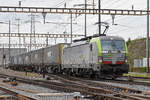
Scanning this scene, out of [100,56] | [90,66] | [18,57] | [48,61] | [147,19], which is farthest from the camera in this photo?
[18,57]

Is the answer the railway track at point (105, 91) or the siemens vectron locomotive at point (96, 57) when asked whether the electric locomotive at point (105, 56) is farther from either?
the railway track at point (105, 91)

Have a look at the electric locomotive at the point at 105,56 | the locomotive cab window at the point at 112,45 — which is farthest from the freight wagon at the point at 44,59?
the locomotive cab window at the point at 112,45

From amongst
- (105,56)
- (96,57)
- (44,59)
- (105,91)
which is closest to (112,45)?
(105,56)

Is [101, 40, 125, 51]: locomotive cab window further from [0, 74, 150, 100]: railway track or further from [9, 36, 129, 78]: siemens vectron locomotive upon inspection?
[0, 74, 150, 100]: railway track

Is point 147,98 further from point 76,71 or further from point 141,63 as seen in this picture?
point 141,63

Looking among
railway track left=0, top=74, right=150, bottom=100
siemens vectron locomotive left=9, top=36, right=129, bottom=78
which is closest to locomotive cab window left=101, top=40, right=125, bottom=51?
siemens vectron locomotive left=9, top=36, right=129, bottom=78

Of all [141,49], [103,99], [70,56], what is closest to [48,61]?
[70,56]

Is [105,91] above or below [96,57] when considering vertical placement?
below

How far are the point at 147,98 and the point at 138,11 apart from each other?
2105 cm

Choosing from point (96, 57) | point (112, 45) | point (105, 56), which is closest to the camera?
point (105, 56)

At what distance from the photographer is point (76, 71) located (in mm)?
30938

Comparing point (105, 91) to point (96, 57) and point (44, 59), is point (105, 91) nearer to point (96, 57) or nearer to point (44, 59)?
point (96, 57)

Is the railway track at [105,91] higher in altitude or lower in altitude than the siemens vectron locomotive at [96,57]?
lower

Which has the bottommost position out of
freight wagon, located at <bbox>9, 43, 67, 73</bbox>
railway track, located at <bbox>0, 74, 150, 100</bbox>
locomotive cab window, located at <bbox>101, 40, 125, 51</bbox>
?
railway track, located at <bbox>0, 74, 150, 100</bbox>
